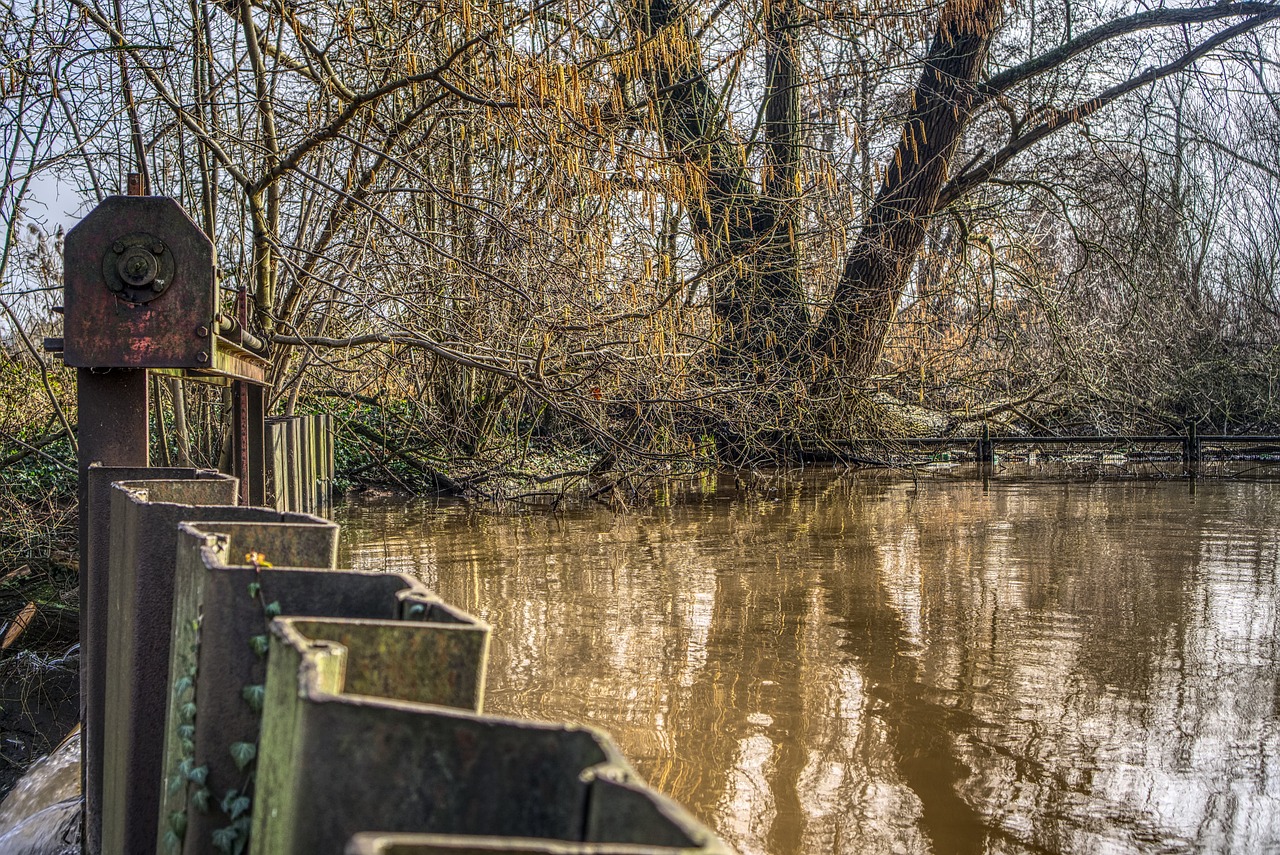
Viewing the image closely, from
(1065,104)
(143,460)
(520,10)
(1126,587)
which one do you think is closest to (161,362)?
(143,460)

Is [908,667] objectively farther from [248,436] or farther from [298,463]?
[298,463]

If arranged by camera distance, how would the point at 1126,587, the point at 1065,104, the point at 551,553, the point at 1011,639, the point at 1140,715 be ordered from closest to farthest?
the point at 1140,715 < the point at 1011,639 < the point at 1126,587 < the point at 551,553 < the point at 1065,104

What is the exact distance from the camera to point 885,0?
1114 centimetres

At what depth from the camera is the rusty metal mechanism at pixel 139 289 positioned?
13.3ft

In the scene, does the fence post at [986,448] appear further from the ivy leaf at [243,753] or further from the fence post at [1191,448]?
the ivy leaf at [243,753]

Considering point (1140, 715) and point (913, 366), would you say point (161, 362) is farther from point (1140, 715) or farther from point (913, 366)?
point (913, 366)

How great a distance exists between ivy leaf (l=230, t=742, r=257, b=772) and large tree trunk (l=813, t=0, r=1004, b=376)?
12796 millimetres

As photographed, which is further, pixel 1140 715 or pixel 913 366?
pixel 913 366

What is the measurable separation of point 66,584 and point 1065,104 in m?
13.3

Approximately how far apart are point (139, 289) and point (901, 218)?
12.5 metres

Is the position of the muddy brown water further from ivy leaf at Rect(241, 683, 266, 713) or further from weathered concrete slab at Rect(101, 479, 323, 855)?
ivy leaf at Rect(241, 683, 266, 713)

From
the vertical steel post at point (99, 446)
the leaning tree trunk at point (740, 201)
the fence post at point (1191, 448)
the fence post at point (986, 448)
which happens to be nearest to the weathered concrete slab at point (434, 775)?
the vertical steel post at point (99, 446)

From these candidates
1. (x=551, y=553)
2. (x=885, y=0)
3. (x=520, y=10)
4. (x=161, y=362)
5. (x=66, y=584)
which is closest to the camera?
(x=161, y=362)

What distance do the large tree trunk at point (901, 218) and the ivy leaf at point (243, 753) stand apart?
12.8 meters
